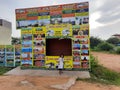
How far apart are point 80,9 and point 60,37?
8.53ft

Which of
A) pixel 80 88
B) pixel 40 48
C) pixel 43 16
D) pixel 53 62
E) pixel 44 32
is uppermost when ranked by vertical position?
pixel 43 16

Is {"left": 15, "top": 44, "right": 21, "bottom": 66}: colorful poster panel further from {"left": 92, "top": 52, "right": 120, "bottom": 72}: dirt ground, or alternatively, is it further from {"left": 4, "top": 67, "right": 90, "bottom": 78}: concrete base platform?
{"left": 92, "top": 52, "right": 120, "bottom": 72}: dirt ground

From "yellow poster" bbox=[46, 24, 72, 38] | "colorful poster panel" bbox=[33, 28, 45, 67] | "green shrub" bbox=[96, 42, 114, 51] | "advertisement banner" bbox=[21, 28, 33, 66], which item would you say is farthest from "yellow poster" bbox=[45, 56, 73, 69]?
"green shrub" bbox=[96, 42, 114, 51]

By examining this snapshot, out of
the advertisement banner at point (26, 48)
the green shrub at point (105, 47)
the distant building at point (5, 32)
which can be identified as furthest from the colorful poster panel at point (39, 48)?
the green shrub at point (105, 47)

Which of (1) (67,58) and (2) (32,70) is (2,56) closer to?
(2) (32,70)

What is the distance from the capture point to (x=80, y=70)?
16359 mm

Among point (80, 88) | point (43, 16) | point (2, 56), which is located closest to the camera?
point (80, 88)

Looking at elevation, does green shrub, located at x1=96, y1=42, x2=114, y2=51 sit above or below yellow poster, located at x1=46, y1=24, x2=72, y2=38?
below

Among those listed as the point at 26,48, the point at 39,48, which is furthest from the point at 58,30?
the point at 26,48

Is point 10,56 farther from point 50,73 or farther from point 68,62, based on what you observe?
point 68,62

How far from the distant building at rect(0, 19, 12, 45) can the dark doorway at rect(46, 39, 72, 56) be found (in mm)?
7215

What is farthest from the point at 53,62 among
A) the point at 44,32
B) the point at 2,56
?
the point at 2,56

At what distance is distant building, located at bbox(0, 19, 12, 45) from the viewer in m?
23.6

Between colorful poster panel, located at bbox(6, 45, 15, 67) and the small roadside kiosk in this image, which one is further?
colorful poster panel, located at bbox(6, 45, 15, 67)
